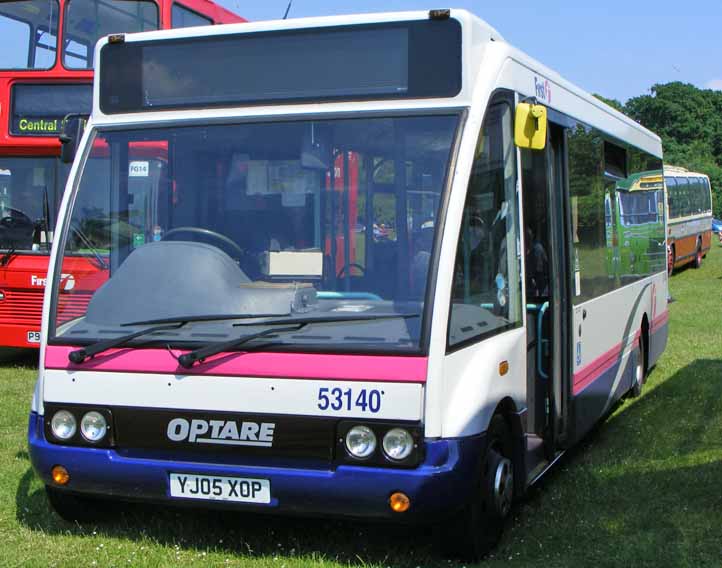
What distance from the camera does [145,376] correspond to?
5.64 metres

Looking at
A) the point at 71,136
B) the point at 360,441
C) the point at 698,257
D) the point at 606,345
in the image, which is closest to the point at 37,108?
the point at 71,136

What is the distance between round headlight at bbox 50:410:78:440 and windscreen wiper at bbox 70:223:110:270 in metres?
0.86

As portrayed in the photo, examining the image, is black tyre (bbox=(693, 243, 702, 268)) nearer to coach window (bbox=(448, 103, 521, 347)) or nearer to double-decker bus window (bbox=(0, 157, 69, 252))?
double-decker bus window (bbox=(0, 157, 69, 252))

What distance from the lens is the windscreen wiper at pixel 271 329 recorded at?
5465 millimetres

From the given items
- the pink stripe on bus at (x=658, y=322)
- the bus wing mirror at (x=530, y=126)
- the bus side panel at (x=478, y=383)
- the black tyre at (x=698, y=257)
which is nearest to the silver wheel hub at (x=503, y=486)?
the bus side panel at (x=478, y=383)

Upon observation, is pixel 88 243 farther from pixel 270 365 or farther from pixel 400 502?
pixel 400 502

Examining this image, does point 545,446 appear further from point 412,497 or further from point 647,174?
point 647,174

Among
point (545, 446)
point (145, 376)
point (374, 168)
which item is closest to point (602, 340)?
point (545, 446)

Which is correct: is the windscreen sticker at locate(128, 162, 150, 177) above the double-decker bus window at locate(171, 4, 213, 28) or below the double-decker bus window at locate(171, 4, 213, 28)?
below

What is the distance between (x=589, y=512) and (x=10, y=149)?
29.1ft

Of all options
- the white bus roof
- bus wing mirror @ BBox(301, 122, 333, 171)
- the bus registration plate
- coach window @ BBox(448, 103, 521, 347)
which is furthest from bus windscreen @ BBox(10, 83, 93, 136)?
the bus registration plate

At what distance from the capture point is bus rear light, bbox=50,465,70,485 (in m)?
5.82

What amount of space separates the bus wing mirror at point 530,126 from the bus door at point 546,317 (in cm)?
86

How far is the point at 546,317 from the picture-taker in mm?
7293
